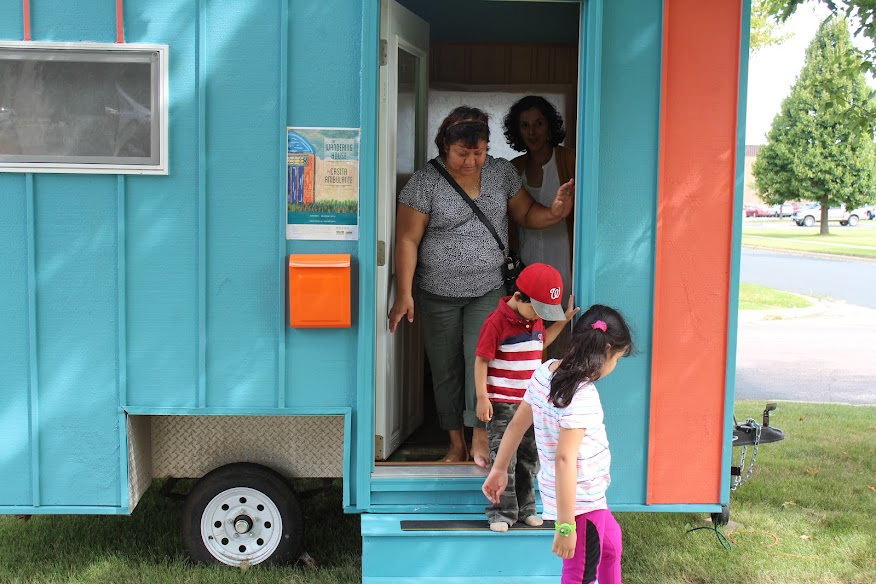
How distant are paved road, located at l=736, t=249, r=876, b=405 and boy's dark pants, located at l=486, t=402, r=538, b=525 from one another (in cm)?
621

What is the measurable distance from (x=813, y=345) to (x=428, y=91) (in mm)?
9468

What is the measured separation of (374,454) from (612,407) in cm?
109

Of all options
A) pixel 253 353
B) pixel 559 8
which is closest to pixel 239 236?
pixel 253 353

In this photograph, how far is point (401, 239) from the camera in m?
4.52

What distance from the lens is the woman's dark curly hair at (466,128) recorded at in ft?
14.5

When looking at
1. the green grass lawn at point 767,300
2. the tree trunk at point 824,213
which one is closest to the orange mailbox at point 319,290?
the green grass lawn at point 767,300

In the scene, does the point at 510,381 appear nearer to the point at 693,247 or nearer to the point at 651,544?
the point at 693,247

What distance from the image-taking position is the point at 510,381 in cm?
412

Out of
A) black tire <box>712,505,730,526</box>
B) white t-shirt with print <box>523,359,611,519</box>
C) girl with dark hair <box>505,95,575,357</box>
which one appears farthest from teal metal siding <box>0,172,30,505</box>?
black tire <box>712,505,730,526</box>

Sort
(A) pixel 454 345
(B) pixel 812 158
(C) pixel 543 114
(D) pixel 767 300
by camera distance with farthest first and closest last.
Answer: (B) pixel 812 158
(D) pixel 767 300
(C) pixel 543 114
(A) pixel 454 345

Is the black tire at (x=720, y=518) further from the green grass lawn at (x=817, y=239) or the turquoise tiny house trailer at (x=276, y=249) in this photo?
the green grass lawn at (x=817, y=239)

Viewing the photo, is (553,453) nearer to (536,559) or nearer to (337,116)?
(536,559)

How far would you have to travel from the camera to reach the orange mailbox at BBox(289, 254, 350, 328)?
13.3 ft

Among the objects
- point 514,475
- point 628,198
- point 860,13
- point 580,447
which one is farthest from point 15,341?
point 860,13
